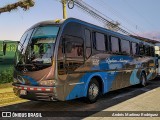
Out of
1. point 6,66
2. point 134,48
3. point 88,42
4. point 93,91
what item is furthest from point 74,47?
point 6,66

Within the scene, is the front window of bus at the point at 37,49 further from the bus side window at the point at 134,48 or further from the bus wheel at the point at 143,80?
the bus wheel at the point at 143,80

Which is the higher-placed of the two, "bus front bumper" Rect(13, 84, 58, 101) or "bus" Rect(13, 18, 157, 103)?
"bus" Rect(13, 18, 157, 103)

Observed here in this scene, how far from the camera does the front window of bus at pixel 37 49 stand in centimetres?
859

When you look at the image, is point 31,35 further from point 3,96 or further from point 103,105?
point 3,96

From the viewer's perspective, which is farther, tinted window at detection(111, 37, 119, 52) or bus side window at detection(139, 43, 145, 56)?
bus side window at detection(139, 43, 145, 56)

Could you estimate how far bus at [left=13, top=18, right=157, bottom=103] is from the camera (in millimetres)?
8484

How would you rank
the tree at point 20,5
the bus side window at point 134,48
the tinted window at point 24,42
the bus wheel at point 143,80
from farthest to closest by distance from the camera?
the bus wheel at point 143,80
the tree at point 20,5
the bus side window at point 134,48
the tinted window at point 24,42

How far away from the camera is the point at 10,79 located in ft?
58.9

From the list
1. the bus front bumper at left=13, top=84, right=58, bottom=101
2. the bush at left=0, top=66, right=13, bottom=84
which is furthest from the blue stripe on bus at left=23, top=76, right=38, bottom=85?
the bush at left=0, top=66, right=13, bottom=84

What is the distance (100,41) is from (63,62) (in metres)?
3.04

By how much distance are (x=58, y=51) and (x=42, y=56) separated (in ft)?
1.68

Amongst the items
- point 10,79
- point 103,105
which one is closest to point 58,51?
point 103,105

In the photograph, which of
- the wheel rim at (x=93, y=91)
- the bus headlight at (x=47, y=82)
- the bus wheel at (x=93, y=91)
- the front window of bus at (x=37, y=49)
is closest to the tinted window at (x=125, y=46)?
the bus wheel at (x=93, y=91)

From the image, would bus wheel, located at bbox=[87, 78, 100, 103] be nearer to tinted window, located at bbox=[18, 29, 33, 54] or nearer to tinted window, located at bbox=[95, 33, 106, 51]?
tinted window, located at bbox=[95, 33, 106, 51]
